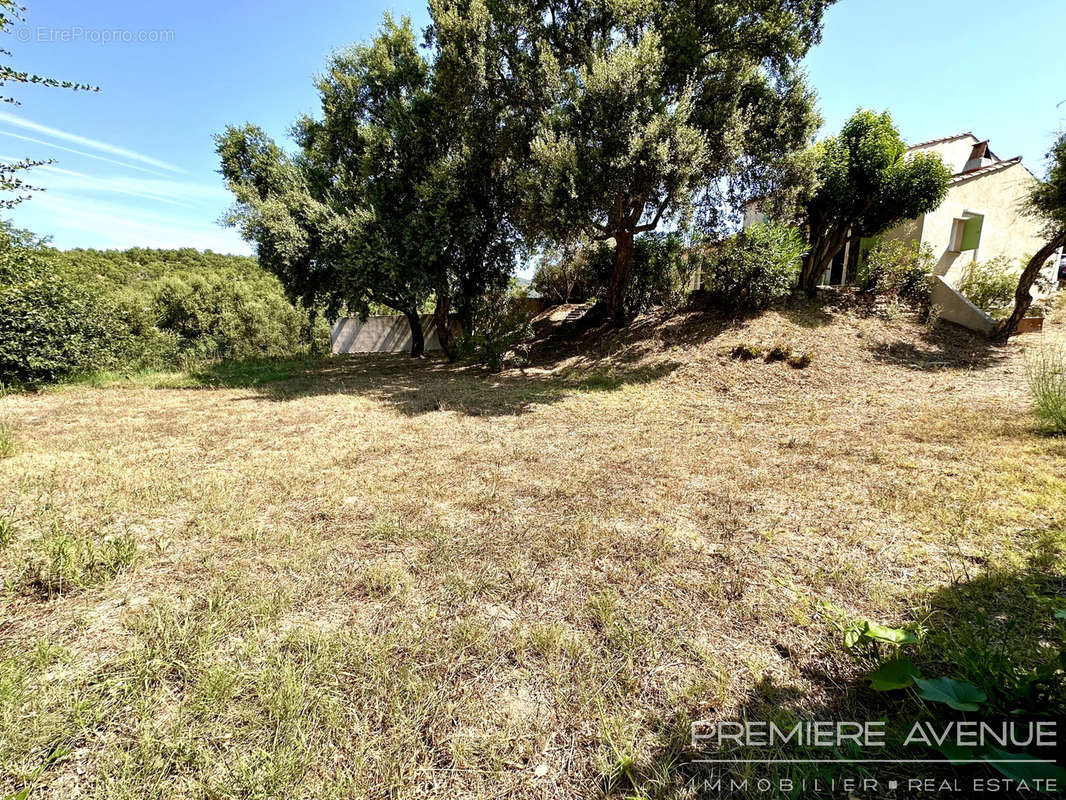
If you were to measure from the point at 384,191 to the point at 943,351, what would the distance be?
1297 cm

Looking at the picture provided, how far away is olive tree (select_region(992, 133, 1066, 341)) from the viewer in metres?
7.70

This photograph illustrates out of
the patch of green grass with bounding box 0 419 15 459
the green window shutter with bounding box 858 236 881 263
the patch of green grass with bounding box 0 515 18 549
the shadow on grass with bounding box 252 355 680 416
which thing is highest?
the green window shutter with bounding box 858 236 881 263

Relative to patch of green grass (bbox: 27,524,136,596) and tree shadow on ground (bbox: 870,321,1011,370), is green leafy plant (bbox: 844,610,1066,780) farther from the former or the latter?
tree shadow on ground (bbox: 870,321,1011,370)

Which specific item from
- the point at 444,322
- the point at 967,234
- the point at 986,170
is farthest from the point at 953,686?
the point at 986,170

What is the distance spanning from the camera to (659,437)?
5062mm

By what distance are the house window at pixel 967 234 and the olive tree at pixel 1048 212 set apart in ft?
11.5

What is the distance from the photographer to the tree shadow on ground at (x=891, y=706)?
130cm

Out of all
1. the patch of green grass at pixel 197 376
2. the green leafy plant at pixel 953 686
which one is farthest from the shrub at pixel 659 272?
the green leafy plant at pixel 953 686

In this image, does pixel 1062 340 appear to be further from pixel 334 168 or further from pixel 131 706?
pixel 334 168

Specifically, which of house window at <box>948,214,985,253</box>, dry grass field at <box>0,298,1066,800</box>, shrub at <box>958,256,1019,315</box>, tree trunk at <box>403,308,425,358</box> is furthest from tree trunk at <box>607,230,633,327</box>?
house window at <box>948,214,985,253</box>

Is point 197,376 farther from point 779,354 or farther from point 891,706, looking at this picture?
point 779,354

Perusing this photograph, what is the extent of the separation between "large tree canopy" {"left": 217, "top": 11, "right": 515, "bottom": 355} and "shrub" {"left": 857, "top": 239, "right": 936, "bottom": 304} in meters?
9.23

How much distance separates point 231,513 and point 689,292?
11.4 meters

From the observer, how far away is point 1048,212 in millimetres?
8156
